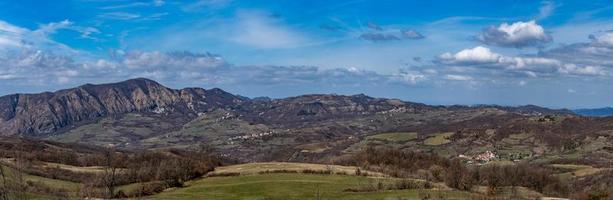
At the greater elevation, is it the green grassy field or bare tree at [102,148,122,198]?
bare tree at [102,148,122,198]

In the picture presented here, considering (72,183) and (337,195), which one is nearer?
(337,195)

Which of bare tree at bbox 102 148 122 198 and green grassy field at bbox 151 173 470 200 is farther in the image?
green grassy field at bbox 151 173 470 200

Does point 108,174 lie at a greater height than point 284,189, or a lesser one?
greater

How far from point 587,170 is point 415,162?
7649 cm

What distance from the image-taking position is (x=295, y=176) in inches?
3452

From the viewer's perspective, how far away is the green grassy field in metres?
65.5

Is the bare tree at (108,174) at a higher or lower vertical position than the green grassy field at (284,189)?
higher

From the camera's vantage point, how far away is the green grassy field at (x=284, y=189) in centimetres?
6550

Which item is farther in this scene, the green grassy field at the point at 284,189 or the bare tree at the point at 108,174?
the green grassy field at the point at 284,189

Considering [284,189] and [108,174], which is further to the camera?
[284,189]

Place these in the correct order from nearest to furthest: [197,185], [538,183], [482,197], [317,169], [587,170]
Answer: [482,197], [197,185], [317,169], [538,183], [587,170]

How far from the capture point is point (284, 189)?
73188mm

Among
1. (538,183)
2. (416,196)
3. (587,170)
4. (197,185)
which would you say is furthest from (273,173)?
(587,170)

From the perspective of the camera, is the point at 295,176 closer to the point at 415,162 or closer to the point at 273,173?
the point at 273,173
